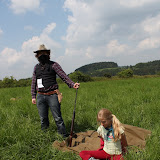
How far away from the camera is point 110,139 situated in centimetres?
247

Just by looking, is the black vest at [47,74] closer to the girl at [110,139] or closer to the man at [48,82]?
the man at [48,82]

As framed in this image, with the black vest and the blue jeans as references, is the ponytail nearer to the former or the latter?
the blue jeans

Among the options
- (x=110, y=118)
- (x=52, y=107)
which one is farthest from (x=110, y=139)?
(x=52, y=107)

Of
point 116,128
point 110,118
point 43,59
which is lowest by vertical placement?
point 116,128

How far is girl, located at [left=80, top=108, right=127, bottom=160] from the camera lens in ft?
7.58

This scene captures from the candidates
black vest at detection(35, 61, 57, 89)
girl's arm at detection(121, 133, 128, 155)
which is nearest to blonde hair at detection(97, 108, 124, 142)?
girl's arm at detection(121, 133, 128, 155)

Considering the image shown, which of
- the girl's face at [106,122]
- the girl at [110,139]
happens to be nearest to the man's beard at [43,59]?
the girl at [110,139]

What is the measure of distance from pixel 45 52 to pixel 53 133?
1.87m

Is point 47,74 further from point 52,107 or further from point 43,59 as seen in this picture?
point 52,107

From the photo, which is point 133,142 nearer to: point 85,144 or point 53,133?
point 85,144

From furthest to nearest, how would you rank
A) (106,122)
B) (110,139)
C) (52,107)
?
(52,107) < (110,139) < (106,122)

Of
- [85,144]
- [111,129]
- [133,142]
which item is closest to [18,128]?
[85,144]

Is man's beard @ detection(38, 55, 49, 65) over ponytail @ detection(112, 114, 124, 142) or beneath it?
over

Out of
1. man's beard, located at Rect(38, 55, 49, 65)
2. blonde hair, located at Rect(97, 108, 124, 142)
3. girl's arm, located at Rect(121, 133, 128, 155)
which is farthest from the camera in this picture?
man's beard, located at Rect(38, 55, 49, 65)
